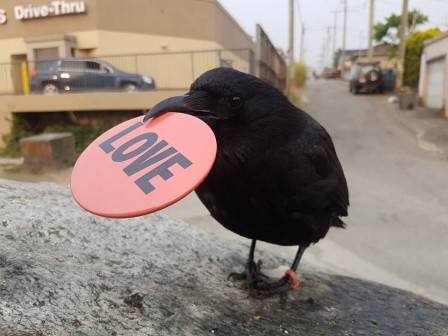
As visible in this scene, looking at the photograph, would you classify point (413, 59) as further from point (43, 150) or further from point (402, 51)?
point (43, 150)

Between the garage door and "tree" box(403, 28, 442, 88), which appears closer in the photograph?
the garage door

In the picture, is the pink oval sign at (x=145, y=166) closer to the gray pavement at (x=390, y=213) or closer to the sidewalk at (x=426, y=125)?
the gray pavement at (x=390, y=213)

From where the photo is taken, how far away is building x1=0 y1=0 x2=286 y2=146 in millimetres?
12977

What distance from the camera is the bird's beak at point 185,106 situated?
162 cm

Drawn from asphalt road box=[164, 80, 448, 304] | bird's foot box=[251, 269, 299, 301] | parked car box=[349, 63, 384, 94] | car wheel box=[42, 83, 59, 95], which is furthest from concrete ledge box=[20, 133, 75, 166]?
parked car box=[349, 63, 384, 94]

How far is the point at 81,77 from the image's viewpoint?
43.6ft

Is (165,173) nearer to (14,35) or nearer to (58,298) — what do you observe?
(58,298)

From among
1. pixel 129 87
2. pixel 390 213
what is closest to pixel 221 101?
pixel 390 213

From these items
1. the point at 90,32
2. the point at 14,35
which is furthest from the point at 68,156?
the point at 14,35

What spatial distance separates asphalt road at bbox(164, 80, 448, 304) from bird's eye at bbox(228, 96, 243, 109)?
3058 millimetres

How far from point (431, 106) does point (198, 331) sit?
1920 cm

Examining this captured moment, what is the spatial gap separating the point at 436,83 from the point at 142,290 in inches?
742

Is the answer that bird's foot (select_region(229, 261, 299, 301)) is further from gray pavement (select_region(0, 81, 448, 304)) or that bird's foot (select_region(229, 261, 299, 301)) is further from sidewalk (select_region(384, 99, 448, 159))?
sidewalk (select_region(384, 99, 448, 159))

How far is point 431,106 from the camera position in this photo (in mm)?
18234
